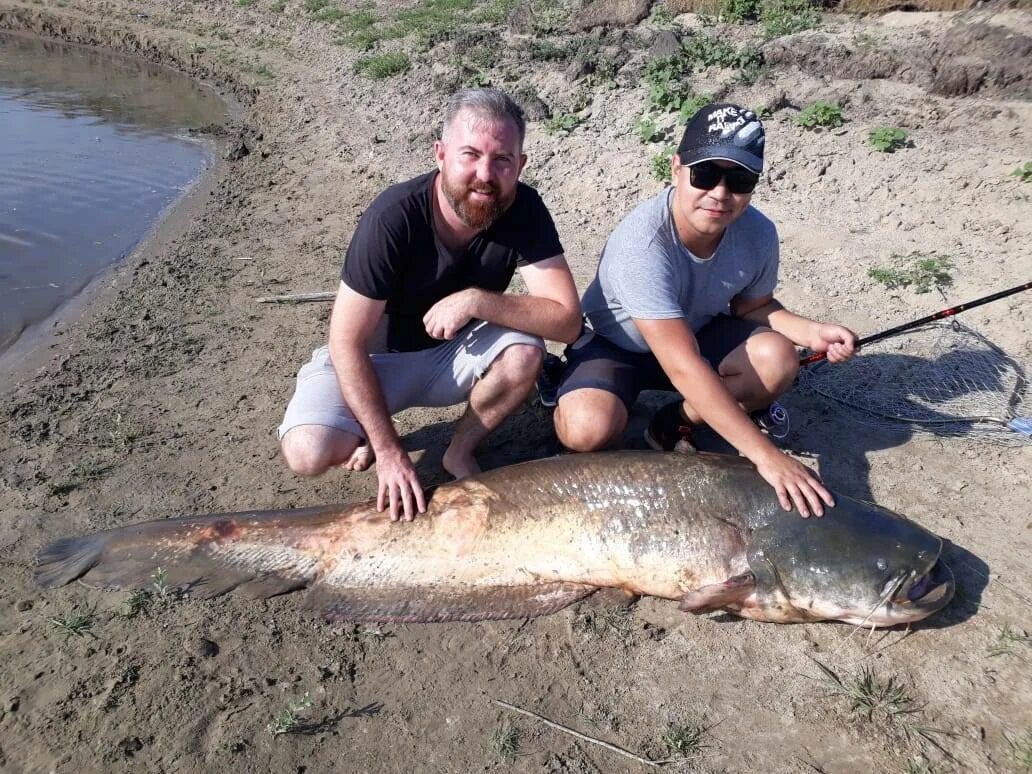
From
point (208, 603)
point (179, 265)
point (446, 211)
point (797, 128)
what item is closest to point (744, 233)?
point (446, 211)

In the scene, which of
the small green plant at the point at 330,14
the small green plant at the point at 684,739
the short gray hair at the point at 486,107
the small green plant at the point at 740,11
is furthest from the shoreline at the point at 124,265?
the small green plant at the point at 740,11

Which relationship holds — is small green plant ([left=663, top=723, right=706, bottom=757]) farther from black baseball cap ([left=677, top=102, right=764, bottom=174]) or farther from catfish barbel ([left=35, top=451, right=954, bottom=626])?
black baseball cap ([left=677, top=102, right=764, bottom=174])

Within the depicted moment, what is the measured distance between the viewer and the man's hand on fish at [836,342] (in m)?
3.54

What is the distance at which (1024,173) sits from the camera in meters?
5.66

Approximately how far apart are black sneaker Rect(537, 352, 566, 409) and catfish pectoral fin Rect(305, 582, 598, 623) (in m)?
1.40

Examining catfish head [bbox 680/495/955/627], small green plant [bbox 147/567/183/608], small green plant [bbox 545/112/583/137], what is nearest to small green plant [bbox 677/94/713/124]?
small green plant [bbox 545/112/583/137]

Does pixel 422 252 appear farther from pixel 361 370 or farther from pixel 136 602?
pixel 136 602

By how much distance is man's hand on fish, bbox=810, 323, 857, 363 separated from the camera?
11.6 feet

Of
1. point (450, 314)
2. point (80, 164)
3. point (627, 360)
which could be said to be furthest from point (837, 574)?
point (80, 164)

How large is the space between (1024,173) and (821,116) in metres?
1.84

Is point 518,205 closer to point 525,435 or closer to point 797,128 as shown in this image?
point 525,435

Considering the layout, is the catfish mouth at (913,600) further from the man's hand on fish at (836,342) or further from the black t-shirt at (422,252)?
the black t-shirt at (422,252)

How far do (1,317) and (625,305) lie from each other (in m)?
5.59

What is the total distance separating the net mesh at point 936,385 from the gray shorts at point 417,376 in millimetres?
1958
